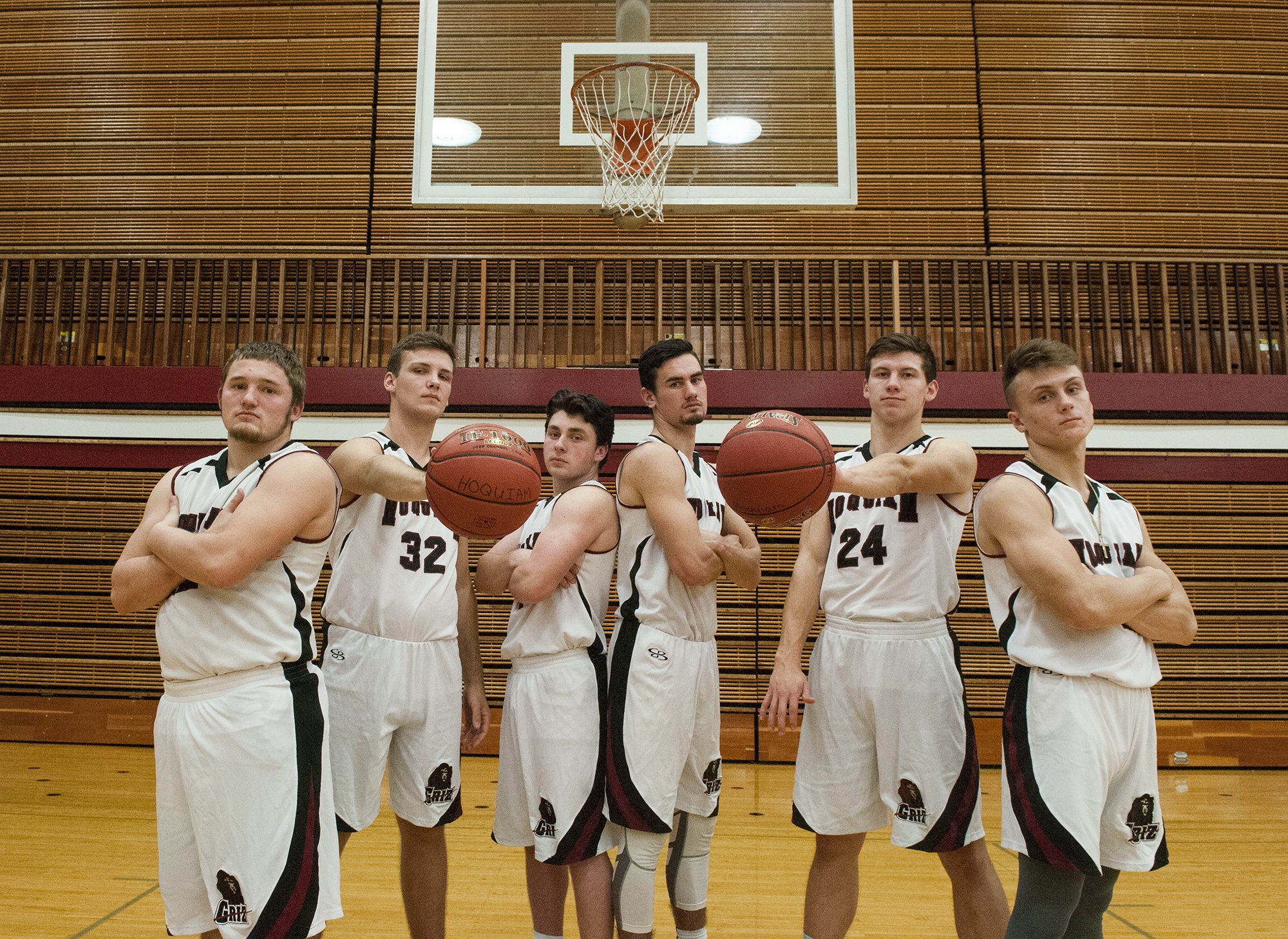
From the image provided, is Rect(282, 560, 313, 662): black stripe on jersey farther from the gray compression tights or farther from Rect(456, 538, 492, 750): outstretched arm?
the gray compression tights

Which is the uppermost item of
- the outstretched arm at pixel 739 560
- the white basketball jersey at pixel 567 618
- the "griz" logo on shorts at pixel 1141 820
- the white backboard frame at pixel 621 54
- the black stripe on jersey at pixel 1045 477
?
the white backboard frame at pixel 621 54

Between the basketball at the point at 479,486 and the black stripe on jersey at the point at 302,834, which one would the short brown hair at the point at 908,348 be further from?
the black stripe on jersey at the point at 302,834

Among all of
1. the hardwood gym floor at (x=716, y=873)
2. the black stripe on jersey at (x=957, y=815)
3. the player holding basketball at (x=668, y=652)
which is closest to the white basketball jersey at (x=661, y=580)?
the player holding basketball at (x=668, y=652)

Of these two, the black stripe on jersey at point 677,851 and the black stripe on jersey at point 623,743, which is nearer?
the black stripe on jersey at point 623,743

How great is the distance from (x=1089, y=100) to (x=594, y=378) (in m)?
5.69

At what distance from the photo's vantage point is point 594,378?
658 centimetres

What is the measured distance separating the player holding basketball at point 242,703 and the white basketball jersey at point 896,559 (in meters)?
1.58

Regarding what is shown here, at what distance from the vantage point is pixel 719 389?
661 cm

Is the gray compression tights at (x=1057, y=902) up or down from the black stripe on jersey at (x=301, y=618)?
down

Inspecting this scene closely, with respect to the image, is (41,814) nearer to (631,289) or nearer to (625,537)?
(625,537)

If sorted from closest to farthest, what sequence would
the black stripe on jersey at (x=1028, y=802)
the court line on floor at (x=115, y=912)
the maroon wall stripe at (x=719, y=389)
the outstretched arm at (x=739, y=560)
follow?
1. the black stripe on jersey at (x=1028, y=802)
2. the outstretched arm at (x=739, y=560)
3. the court line on floor at (x=115, y=912)
4. the maroon wall stripe at (x=719, y=389)

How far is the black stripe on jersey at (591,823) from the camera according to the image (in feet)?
8.06

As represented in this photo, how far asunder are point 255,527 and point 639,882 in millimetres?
1513

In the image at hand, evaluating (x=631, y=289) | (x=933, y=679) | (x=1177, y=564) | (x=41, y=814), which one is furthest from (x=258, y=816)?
(x=1177, y=564)
